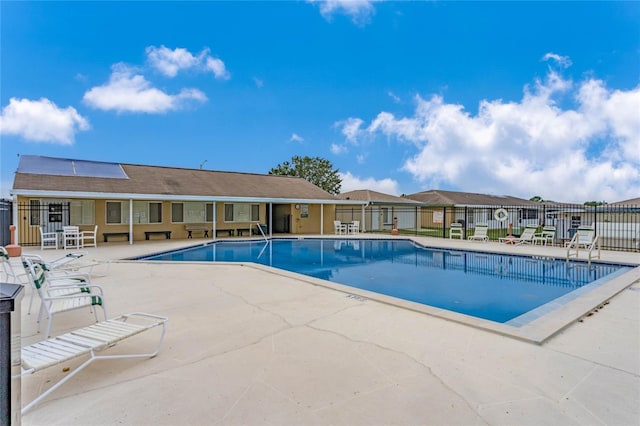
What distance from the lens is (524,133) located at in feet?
58.2

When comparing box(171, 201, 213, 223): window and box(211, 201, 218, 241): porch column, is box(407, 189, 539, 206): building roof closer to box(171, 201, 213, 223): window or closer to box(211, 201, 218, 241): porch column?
box(211, 201, 218, 241): porch column

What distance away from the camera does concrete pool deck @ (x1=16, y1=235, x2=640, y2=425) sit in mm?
2486

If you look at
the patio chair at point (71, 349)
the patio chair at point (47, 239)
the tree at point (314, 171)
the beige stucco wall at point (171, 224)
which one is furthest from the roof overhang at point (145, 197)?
the tree at point (314, 171)

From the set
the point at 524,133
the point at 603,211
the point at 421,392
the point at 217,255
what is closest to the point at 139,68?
the point at 217,255

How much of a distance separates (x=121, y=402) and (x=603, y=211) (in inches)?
801

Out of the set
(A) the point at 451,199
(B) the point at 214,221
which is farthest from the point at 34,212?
(A) the point at 451,199

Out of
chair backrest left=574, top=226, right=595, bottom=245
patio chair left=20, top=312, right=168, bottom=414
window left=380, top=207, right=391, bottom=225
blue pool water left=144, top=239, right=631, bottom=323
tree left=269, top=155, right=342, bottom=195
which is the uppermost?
tree left=269, top=155, right=342, bottom=195

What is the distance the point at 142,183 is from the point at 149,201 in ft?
3.28

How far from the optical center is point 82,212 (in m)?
15.4

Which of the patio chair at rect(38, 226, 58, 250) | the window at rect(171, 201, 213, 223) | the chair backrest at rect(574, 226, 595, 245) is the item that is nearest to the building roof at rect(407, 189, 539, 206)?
the chair backrest at rect(574, 226, 595, 245)

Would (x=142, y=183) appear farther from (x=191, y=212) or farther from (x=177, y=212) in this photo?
(x=191, y=212)

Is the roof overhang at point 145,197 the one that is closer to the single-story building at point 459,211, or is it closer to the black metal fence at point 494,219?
the black metal fence at point 494,219

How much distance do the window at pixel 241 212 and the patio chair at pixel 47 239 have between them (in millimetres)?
7672

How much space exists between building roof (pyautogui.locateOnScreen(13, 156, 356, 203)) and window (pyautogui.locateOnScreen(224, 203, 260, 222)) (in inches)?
33.0
